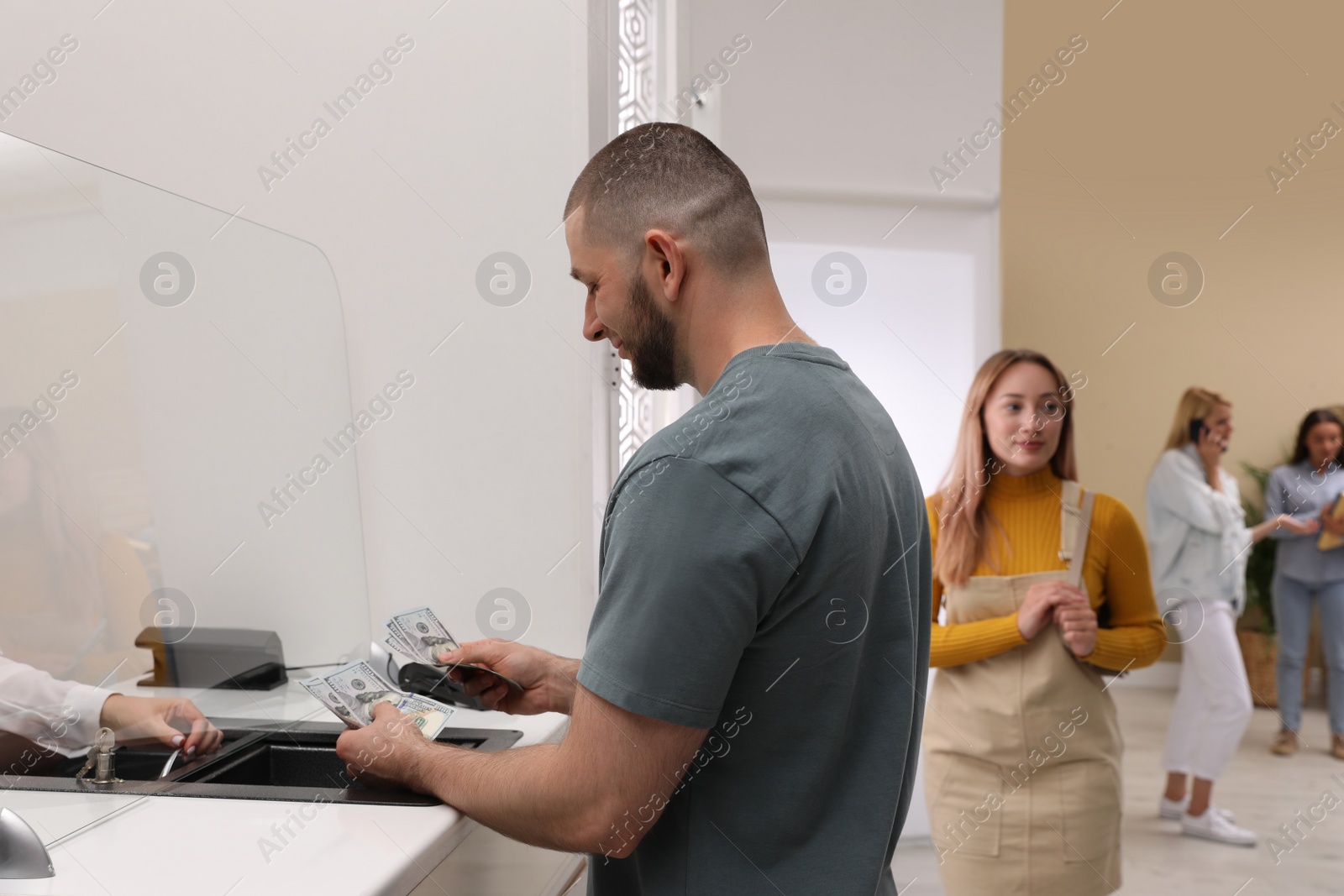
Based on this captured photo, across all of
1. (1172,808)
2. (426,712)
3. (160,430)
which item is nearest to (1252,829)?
(1172,808)

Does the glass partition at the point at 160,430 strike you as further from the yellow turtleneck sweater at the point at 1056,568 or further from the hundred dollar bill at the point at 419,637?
the yellow turtleneck sweater at the point at 1056,568

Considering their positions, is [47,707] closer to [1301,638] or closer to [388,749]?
Answer: [388,749]

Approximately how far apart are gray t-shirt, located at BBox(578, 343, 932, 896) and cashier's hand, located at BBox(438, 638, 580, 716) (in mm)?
371

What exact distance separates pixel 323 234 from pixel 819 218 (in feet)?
6.31

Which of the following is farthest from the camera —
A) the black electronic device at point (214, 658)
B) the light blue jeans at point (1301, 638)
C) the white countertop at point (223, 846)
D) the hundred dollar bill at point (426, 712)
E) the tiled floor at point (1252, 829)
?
the light blue jeans at point (1301, 638)

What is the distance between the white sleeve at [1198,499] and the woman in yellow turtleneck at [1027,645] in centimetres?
148

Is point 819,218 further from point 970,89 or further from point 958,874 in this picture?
point 958,874

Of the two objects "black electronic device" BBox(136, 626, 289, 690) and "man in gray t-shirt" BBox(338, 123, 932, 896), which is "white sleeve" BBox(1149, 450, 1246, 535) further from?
"black electronic device" BBox(136, 626, 289, 690)

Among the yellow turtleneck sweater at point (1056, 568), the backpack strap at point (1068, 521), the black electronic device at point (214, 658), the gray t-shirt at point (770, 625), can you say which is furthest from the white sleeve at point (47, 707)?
the backpack strap at point (1068, 521)

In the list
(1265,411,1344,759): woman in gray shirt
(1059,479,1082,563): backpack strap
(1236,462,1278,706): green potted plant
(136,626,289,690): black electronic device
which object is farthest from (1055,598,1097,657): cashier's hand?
(1236,462,1278,706): green potted plant

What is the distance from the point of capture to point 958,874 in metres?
1.95

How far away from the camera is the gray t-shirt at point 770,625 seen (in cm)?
79

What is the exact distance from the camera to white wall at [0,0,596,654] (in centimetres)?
185

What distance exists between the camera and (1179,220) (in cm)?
366
